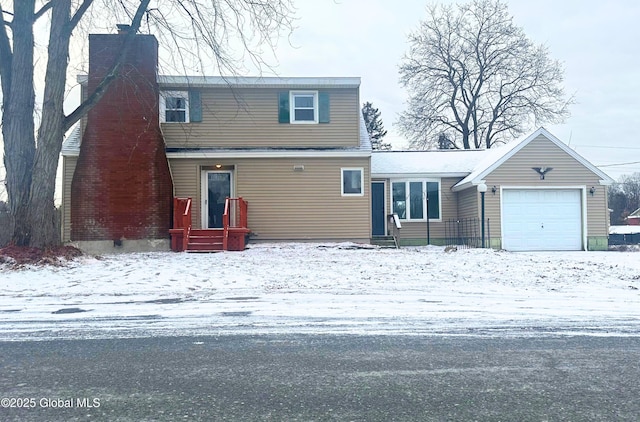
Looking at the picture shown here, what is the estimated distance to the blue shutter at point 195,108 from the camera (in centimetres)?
1636

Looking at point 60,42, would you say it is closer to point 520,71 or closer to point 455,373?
point 455,373

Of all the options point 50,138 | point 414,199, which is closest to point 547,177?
point 414,199

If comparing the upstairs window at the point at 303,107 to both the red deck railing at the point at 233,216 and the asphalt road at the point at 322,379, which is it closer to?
the red deck railing at the point at 233,216

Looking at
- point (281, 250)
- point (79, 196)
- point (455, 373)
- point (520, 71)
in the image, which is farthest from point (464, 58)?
point (455, 373)

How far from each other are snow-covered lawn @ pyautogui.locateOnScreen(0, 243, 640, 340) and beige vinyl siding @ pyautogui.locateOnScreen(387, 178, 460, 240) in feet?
24.2

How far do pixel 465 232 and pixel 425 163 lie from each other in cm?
329

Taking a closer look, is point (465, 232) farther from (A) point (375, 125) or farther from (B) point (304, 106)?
(A) point (375, 125)

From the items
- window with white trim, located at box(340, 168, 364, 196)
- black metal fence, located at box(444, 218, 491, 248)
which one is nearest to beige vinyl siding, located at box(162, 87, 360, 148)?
window with white trim, located at box(340, 168, 364, 196)

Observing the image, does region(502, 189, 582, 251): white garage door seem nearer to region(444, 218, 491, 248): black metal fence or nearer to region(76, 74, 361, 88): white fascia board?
region(444, 218, 491, 248): black metal fence

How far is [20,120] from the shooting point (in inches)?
427

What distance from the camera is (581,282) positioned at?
8711mm

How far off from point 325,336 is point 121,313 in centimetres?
273

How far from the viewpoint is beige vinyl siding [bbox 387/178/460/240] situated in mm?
19297

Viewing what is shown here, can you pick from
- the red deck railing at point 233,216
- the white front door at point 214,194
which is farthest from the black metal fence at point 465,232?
the white front door at point 214,194
